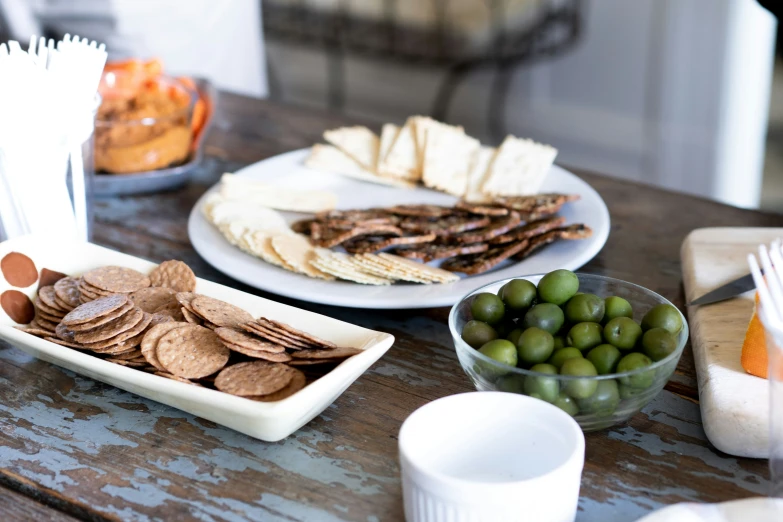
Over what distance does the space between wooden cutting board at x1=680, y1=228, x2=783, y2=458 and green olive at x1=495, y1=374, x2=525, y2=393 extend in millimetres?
179

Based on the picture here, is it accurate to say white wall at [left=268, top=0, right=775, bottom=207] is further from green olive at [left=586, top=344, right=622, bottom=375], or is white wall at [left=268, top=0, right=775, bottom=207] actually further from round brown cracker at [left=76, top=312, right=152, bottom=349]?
round brown cracker at [left=76, top=312, right=152, bottom=349]

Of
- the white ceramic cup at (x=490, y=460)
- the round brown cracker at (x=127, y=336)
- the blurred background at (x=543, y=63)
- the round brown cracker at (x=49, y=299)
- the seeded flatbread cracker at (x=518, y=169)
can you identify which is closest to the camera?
the white ceramic cup at (x=490, y=460)

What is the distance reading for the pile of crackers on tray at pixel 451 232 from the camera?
104 centimetres

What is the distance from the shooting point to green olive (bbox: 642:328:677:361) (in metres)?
0.67

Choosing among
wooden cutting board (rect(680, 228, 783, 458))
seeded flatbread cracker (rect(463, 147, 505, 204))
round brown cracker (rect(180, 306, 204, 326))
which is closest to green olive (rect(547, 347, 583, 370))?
wooden cutting board (rect(680, 228, 783, 458))

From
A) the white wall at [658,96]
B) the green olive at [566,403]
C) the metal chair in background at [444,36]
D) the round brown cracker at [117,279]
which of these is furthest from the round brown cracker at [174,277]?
the white wall at [658,96]

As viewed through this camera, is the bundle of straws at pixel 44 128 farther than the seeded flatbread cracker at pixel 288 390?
Yes

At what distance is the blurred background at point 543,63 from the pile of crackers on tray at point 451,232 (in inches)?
58.5

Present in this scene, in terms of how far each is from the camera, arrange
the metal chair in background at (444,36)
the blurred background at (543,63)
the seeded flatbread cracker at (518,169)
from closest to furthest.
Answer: the seeded flatbread cracker at (518,169) → the blurred background at (543,63) → the metal chair in background at (444,36)

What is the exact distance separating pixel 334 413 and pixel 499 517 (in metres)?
0.27

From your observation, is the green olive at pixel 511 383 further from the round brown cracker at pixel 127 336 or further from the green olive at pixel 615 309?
the round brown cracker at pixel 127 336

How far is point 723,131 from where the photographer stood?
298 centimetres

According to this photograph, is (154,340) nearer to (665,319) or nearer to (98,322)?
(98,322)

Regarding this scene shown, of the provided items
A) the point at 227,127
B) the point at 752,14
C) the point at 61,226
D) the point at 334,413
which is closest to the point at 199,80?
the point at 227,127
